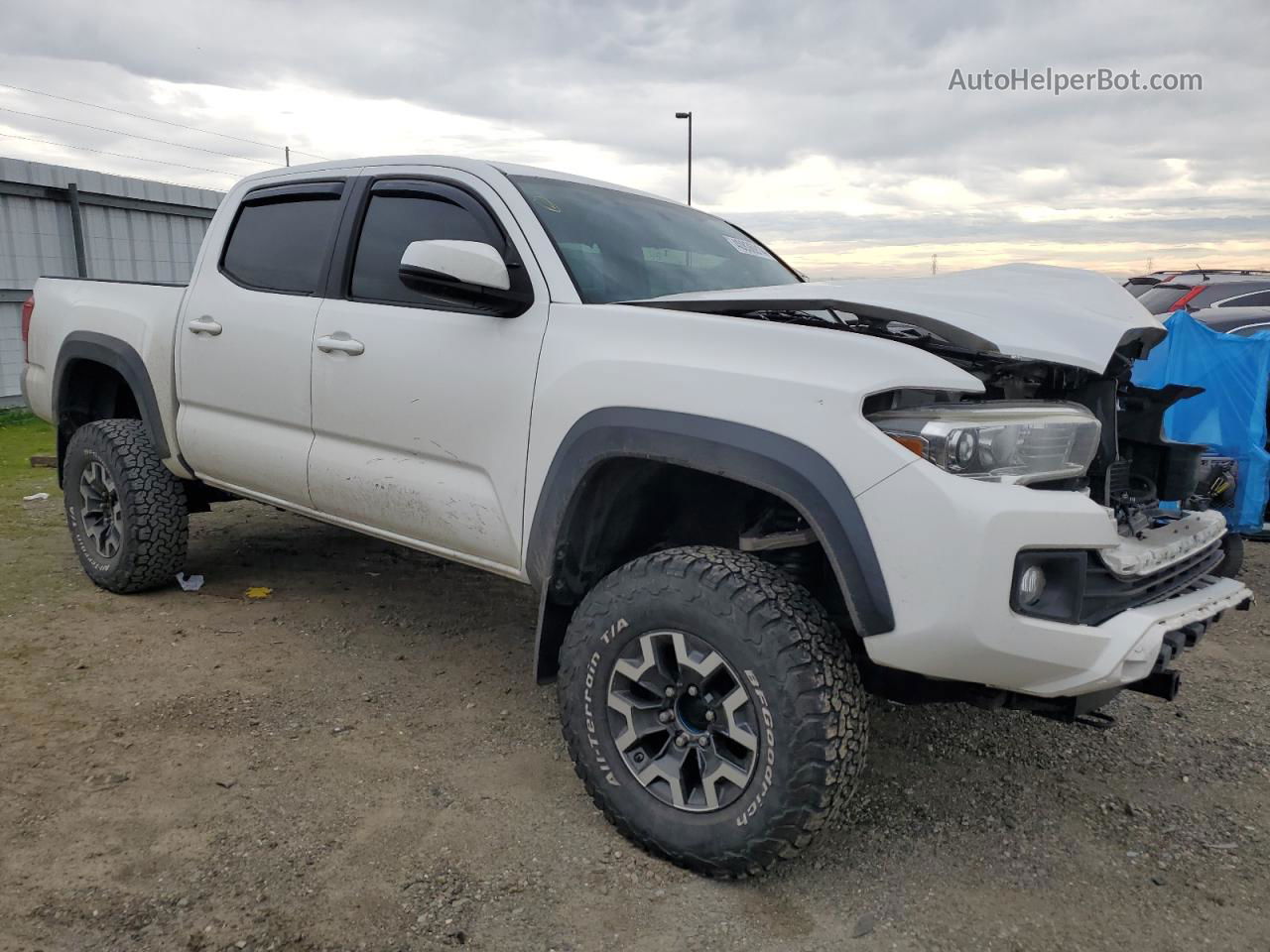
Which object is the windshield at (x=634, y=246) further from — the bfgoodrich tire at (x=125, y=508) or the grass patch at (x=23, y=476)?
the grass patch at (x=23, y=476)

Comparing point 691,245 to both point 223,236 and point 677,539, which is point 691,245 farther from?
point 223,236

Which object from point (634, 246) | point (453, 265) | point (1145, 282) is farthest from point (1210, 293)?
point (453, 265)

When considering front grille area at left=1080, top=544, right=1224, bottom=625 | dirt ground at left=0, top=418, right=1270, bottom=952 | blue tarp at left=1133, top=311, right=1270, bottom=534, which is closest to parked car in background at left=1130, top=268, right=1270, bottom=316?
blue tarp at left=1133, top=311, right=1270, bottom=534

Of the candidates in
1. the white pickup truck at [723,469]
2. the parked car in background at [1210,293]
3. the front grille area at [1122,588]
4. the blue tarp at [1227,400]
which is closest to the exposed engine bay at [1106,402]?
the white pickup truck at [723,469]

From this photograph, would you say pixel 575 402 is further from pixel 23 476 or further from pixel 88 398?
pixel 23 476

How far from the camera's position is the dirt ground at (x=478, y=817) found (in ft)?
7.77

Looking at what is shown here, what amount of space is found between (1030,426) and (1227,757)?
5.89 ft

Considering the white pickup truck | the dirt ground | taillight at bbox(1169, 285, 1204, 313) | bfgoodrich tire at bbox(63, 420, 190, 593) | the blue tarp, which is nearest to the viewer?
the white pickup truck

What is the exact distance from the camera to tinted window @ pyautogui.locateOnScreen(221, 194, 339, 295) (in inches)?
151

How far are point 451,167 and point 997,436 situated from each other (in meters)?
2.15

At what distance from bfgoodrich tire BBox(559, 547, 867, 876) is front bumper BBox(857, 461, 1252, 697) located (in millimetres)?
207

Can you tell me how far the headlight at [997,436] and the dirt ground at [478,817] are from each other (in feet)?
3.61

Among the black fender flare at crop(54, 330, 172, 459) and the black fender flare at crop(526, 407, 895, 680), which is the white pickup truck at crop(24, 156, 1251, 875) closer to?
the black fender flare at crop(526, 407, 895, 680)

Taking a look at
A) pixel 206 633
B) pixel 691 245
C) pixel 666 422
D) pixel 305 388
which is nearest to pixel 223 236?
pixel 305 388
